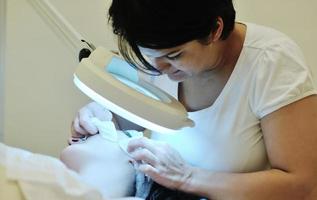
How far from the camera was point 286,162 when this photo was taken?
0.82m

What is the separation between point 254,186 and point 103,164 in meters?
0.34

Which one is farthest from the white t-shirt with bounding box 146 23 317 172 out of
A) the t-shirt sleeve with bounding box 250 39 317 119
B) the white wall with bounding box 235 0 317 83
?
the white wall with bounding box 235 0 317 83

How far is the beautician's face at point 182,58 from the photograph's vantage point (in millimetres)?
760

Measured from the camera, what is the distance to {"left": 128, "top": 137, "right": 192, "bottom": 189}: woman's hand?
0.86 metres

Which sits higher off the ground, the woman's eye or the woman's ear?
the woman's eye

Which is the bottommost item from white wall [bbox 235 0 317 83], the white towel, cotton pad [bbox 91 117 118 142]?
white wall [bbox 235 0 317 83]

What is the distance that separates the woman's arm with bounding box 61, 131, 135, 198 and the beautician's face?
241mm

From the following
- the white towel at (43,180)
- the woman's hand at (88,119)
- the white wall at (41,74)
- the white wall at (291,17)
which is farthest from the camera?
the white wall at (41,74)

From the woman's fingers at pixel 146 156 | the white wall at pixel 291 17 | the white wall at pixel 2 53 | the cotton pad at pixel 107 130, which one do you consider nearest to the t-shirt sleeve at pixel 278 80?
the woman's fingers at pixel 146 156

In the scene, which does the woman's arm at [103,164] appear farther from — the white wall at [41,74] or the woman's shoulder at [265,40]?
the white wall at [41,74]

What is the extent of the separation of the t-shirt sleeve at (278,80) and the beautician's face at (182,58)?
0.11m

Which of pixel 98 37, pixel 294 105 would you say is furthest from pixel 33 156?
pixel 98 37

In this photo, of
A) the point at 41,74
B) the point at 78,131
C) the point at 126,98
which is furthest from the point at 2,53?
the point at 126,98

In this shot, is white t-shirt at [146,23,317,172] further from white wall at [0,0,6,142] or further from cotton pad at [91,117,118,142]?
white wall at [0,0,6,142]
